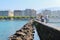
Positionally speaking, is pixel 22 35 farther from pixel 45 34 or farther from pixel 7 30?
pixel 7 30

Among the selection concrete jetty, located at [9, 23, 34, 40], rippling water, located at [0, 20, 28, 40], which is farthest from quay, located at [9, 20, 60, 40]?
rippling water, located at [0, 20, 28, 40]

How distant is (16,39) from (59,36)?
3745 mm

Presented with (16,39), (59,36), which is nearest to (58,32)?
(59,36)

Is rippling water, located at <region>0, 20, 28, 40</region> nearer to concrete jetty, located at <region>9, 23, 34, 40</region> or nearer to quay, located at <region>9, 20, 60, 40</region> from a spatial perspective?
concrete jetty, located at <region>9, 23, 34, 40</region>

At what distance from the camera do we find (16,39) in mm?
11922

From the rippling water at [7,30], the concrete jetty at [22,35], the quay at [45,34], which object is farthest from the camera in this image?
the rippling water at [7,30]

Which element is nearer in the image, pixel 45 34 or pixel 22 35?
pixel 45 34

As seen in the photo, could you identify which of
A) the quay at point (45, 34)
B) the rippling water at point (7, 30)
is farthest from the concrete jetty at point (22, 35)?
the rippling water at point (7, 30)

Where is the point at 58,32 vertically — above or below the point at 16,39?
above

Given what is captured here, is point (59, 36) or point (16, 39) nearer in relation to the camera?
point (59, 36)

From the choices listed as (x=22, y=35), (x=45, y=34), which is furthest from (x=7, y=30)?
(x=45, y=34)

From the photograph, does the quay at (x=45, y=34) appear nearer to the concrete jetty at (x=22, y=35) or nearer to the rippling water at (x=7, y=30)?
the concrete jetty at (x=22, y=35)

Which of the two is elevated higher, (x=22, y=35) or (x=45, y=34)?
(x=45, y=34)

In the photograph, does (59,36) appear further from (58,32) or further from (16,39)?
(16,39)
